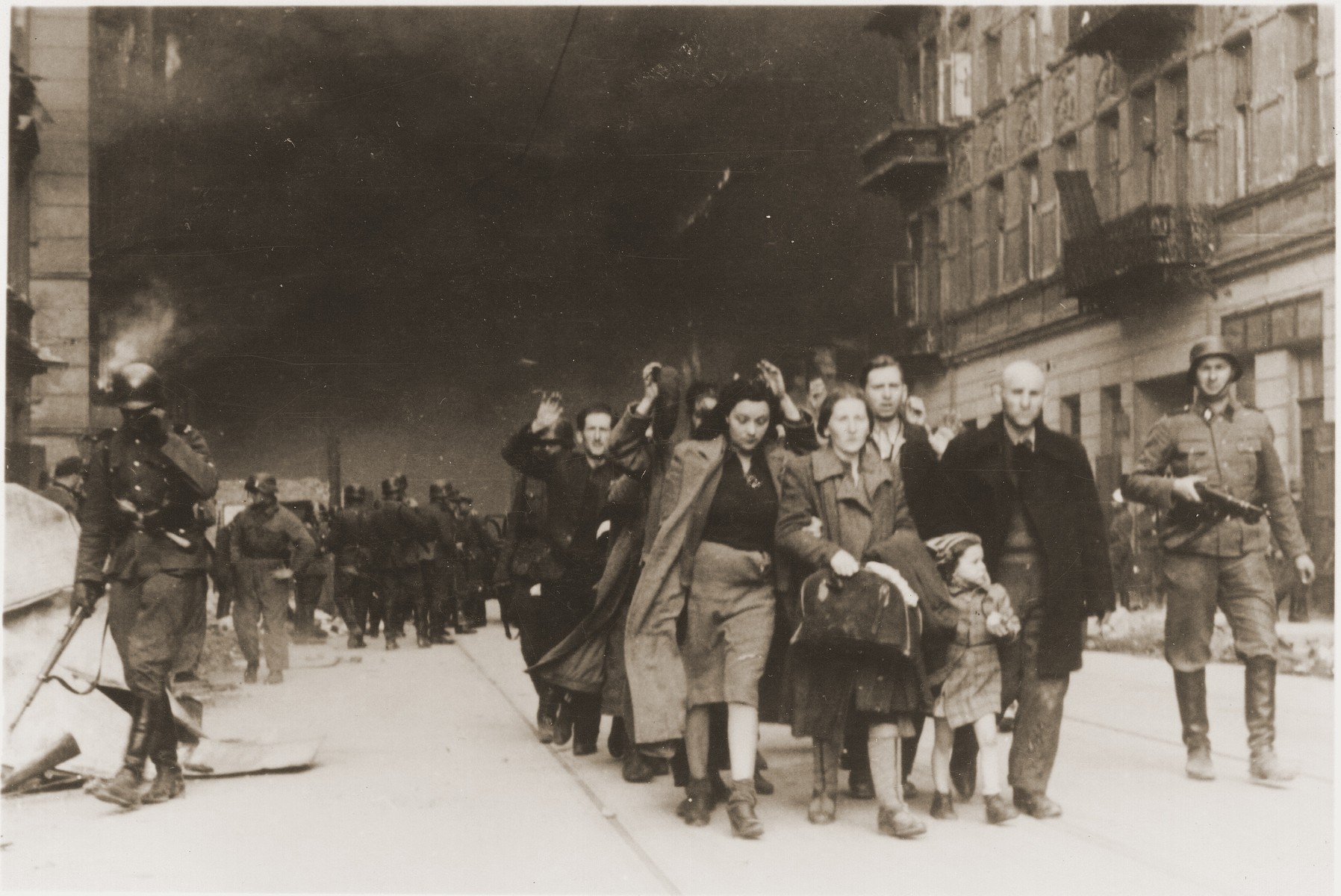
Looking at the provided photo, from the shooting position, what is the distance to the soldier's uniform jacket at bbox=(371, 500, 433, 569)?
2048cm

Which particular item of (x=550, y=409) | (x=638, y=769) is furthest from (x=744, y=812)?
(x=550, y=409)

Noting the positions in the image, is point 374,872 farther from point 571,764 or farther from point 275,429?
point 275,429

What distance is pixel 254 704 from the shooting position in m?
13.1

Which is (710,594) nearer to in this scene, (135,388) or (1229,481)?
(1229,481)

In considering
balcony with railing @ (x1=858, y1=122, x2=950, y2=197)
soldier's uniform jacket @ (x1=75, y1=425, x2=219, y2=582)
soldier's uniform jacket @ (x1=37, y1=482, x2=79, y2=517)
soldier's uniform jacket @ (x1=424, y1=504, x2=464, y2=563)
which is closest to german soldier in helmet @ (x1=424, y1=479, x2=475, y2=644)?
soldier's uniform jacket @ (x1=424, y1=504, x2=464, y2=563)

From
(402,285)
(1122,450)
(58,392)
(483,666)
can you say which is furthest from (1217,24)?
(58,392)

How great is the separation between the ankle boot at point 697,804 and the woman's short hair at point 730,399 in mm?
1697

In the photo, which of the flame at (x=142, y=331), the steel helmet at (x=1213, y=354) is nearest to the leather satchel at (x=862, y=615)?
the steel helmet at (x=1213, y=354)

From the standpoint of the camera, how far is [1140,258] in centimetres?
2214

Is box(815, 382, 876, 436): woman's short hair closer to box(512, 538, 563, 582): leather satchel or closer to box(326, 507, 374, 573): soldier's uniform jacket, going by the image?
box(512, 538, 563, 582): leather satchel

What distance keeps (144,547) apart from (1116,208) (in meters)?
18.9

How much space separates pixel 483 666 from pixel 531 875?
34.2 feet

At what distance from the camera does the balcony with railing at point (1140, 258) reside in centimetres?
2135

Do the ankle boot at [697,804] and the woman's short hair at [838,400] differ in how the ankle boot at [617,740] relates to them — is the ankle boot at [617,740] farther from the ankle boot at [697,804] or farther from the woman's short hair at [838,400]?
the woman's short hair at [838,400]
